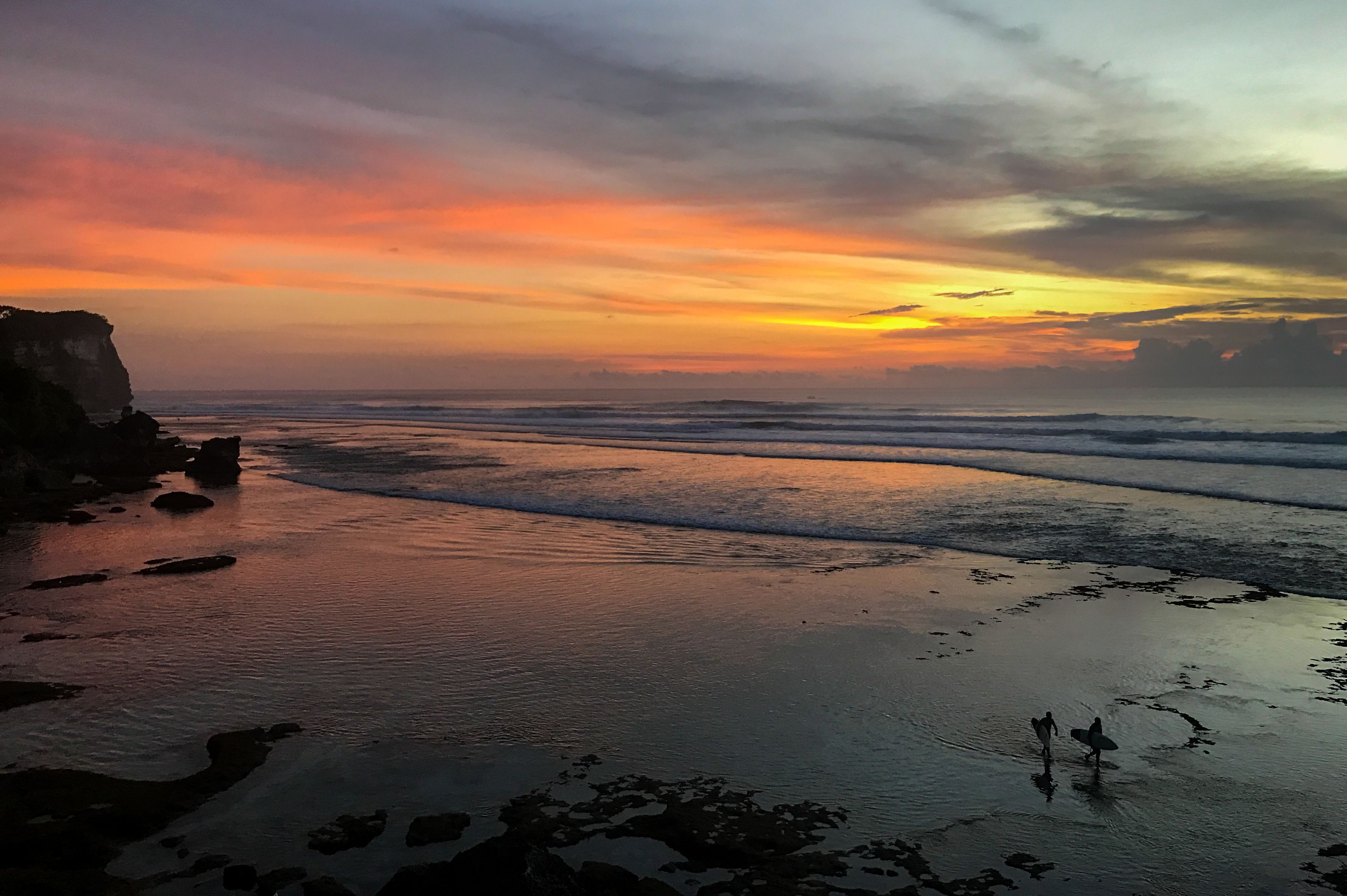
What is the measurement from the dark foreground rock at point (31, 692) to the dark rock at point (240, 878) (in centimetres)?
390

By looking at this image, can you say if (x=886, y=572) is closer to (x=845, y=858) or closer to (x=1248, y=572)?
(x=1248, y=572)

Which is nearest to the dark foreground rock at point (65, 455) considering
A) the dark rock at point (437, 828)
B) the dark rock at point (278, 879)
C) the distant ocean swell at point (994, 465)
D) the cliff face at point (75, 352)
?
the dark rock at point (278, 879)

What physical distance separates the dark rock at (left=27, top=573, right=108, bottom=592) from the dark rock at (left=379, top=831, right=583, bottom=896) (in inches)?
403

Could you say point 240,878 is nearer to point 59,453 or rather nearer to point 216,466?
point 216,466

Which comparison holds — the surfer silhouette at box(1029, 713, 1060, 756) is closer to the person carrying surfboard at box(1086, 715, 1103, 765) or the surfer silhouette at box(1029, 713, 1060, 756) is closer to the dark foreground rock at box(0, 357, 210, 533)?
the person carrying surfboard at box(1086, 715, 1103, 765)

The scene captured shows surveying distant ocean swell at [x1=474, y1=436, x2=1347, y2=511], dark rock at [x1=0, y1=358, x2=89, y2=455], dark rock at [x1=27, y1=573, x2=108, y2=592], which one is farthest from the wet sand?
dark rock at [x1=0, y1=358, x2=89, y2=455]

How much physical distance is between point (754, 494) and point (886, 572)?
27.9 ft

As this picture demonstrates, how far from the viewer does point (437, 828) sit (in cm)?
497

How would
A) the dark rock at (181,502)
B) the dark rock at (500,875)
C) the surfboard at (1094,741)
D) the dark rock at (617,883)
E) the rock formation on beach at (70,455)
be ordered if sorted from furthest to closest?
the rock formation on beach at (70,455), the dark rock at (181,502), the surfboard at (1094,741), the dark rock at (617,883), the dark rock at (500,875)

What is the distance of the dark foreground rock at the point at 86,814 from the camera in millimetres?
4332

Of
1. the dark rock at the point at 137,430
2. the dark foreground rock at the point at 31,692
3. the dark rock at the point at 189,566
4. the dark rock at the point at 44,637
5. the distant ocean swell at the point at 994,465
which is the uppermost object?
the dark rock at the point at 137,430

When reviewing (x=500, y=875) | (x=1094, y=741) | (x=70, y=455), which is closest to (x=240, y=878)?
(x=500, y=875)

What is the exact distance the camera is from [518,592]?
35.6 ft

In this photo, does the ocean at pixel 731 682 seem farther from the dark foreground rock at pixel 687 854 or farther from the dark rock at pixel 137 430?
the dark rock at pixel 137 430
